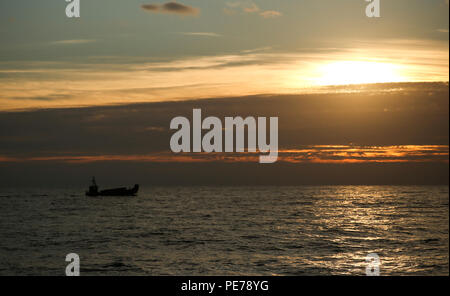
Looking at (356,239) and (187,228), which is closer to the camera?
(356,239)

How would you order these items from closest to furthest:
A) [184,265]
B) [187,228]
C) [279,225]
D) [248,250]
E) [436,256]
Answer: [184,265] → [436,256] → [248,250] → [187,228] → [279,225]

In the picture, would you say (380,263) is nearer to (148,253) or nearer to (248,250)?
(248,250)

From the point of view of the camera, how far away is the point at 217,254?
32.3m

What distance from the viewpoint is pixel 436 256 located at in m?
31.5
